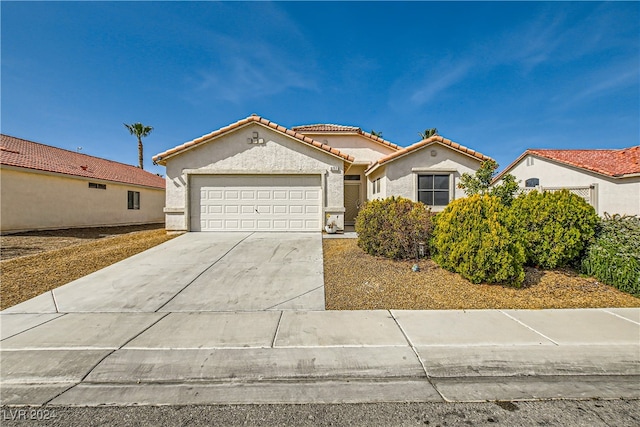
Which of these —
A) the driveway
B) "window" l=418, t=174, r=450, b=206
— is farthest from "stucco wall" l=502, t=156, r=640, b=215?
the driveway

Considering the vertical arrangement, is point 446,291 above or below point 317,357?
above

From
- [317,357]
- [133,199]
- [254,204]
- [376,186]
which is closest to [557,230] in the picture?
Answer: [317,357]

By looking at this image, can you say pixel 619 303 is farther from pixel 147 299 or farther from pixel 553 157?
pixel 553 157

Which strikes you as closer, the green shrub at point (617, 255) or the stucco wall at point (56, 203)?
the green shrub at point (617, 255)

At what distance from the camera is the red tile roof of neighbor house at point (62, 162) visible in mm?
13668

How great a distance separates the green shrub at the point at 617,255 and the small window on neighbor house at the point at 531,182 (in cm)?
1237

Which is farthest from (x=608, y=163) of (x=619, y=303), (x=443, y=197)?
(x=619, y=303)

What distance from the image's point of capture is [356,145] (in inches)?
653

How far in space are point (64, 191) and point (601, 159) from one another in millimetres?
29249

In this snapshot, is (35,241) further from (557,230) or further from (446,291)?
(557,230)

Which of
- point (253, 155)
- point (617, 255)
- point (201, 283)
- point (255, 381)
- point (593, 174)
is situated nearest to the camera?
point (255, 381)

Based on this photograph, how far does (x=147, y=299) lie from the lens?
5.38 meters

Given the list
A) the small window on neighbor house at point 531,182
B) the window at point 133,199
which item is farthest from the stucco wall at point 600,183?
the window at point 133,199

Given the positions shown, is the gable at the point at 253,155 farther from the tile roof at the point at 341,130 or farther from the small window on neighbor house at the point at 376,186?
the tile roof at the point at 341,130
